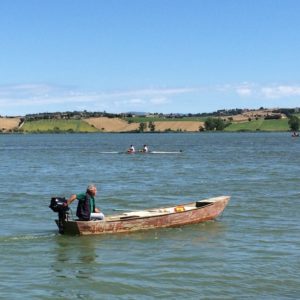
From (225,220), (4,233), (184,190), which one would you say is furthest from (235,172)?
(4,233)

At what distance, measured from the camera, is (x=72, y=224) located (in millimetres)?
20531

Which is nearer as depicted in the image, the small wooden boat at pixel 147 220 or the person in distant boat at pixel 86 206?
the person in distant boat at pixel 86 206

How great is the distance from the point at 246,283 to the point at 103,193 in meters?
21.9

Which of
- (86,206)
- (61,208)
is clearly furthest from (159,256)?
(61,208)

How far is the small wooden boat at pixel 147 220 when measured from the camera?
20.7 m

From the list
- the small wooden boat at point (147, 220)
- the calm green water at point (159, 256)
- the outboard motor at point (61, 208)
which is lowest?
the calm green water at point (159, 256)

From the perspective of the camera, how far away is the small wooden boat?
2067 centimetres

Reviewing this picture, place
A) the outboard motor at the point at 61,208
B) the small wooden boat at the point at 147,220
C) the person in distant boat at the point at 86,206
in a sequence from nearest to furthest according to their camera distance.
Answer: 1. the outboard motor at the point at 61,208
2. the person in distant boat at the point at 86,206
3. the small wooden boat at the point at 147,220

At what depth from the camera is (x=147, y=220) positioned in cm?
2173

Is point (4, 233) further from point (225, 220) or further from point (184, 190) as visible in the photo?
point (184, 190)

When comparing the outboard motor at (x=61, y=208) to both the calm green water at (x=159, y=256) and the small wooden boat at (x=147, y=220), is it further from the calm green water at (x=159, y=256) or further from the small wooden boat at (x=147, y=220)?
the calm green water at (x=159, y=256)

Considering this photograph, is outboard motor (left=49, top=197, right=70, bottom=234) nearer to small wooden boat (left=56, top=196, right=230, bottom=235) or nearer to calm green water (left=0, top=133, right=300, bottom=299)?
small wooden boat (left=56, top=196, right=230, bottom=235)

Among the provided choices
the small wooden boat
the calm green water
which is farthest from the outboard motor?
the calm green water

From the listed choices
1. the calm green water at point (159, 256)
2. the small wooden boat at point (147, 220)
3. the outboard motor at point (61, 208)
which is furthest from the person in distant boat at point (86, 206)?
the calm green water at point (159, 256)
